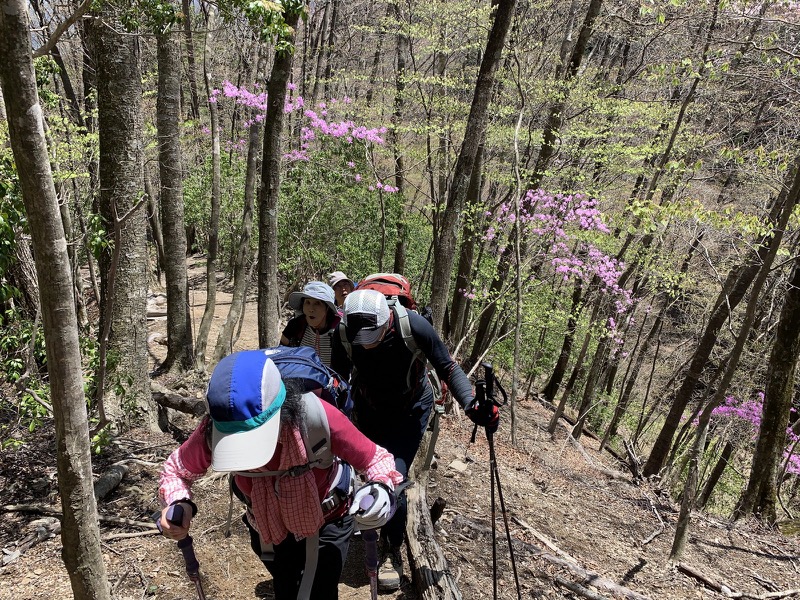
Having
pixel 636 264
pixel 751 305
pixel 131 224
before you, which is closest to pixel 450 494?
pixel 751 305

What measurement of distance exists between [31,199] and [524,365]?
1526cm

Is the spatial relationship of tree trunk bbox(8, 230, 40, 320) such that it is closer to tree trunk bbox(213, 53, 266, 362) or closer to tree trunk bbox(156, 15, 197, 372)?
tree trunk bbox(156, 15, 197, 372)

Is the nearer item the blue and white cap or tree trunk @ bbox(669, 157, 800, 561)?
the blue and white cap

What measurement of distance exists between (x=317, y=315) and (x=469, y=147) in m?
2.93

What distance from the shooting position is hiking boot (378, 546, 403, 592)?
11.2 feet

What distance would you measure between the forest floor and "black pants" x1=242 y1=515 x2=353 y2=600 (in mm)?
1277

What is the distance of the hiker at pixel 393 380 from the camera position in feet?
9.44

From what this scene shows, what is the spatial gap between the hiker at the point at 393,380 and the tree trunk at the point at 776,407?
6.27m

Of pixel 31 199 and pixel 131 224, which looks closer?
pixel 31 199

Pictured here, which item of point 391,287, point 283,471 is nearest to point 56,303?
point 283,471

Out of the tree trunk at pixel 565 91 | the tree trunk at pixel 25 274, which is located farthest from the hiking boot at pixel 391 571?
the tree trunk at pixel 565 91

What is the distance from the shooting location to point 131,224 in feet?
16.0

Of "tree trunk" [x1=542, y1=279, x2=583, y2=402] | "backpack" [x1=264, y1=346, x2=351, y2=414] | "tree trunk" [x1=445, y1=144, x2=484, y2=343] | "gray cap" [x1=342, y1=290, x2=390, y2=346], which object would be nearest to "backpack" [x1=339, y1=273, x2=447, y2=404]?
"gray cap" [x1=342, y1=290, x2=390, y2=346]

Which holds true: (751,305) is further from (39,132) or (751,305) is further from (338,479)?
(39,132)
